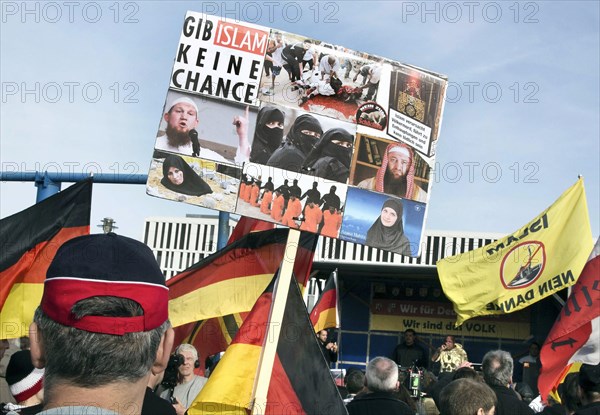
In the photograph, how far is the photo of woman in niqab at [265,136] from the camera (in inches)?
283

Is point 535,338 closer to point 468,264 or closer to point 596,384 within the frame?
point 468,264

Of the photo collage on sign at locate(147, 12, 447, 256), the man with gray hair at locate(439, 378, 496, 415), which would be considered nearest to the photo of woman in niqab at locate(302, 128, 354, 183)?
the photo collage on sign at locate(147, 12, 447, 256)

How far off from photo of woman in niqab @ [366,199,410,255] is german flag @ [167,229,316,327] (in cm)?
143

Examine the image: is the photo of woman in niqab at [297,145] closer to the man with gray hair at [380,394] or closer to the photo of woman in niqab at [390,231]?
the photo of woman in niqab at [390,231]

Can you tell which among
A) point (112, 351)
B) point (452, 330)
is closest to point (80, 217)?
point (112, 351)

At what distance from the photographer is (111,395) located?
5.93 ft

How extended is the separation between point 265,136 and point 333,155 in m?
0.57

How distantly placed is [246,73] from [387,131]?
4.06 ft

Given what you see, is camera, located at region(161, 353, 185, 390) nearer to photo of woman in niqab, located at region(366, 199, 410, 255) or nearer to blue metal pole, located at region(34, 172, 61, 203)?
photo of woman in niqab, located at region(366, 199, 410, 255)

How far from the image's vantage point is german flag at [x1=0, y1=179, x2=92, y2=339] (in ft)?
28.3

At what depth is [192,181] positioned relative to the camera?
23.3ft

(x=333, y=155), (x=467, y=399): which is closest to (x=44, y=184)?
(x=333, y=155)

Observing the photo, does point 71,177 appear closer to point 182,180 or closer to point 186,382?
point 186,382

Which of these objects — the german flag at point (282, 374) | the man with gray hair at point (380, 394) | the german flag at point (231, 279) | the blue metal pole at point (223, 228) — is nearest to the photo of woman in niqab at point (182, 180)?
the german flag at point (282, 374)
